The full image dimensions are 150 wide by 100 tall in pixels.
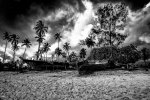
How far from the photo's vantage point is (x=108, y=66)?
52.7 feet

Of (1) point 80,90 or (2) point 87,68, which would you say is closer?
(1) point 80,90

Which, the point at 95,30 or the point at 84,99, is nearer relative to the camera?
the point at 84,99

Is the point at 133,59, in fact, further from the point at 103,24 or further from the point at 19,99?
the point at 19,99

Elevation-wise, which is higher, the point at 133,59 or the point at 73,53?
the point at 73,53

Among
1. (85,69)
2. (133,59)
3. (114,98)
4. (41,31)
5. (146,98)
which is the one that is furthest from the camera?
(133,59)

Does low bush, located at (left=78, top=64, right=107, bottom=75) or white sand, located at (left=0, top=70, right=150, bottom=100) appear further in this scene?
low bush, located at (left=78, top=64, right=107, bottom=75)

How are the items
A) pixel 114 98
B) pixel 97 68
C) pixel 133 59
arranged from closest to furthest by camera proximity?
pixel 114 98 → pixel 97 68 → pixel 133 59

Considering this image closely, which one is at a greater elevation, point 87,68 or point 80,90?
point 87,68

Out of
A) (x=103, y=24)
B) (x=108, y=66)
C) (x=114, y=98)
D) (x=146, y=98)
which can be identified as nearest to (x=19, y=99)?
(x=114, y=98)

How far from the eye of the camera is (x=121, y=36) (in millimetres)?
18938

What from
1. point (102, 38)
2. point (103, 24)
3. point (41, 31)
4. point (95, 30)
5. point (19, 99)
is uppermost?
point (41, 31)

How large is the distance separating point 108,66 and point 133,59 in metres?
70.8

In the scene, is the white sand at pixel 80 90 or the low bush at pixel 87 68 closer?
the white sand at pixel 80 90

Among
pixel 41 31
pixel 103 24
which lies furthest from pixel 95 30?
pixel 41 31
